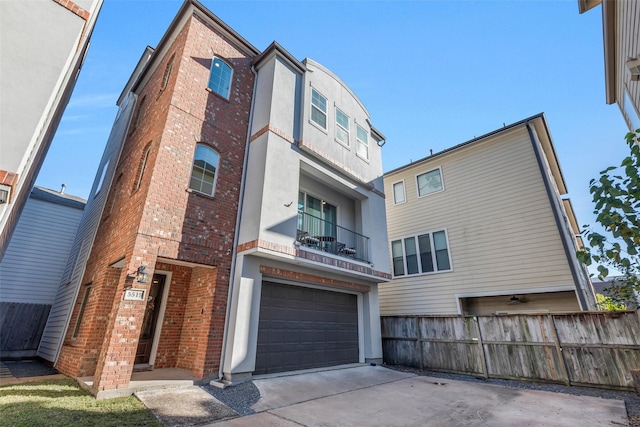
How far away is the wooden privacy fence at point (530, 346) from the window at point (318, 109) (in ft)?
24.1

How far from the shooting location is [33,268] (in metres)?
11.7

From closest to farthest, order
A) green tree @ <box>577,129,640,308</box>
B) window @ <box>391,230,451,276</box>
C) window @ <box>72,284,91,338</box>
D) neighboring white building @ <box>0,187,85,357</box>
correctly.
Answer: green tree @ <box>577,129,640,308</box> < window @ <box>72,284,91,338</box> < neighboring white building @ <box>0,187,85,357</box> < window @ <box>391,230,451,276</box>

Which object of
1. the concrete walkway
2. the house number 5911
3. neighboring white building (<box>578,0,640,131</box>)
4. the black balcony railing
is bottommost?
the concrete walkway

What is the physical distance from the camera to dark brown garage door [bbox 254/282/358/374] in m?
7.20

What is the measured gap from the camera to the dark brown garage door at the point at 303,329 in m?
7.20

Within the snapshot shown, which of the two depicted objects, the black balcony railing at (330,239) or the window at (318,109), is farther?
the window at (318,109)

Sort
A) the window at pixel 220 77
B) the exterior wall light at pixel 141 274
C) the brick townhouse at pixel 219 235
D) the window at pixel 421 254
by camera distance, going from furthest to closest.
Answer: the window at pixel 421 254 < the window at pixel 220 77 < the brick townhouse at pixel 219 235 < the exterior wall light at pixel 141 274

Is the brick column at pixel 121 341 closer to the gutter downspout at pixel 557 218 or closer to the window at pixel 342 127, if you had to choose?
the window at pixel 342 127

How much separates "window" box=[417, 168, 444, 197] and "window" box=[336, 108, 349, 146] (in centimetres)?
510

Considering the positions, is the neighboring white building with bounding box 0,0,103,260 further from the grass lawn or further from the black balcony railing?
the black balcony railing

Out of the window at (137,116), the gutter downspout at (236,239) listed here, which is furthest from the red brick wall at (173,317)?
the window at (137,116)

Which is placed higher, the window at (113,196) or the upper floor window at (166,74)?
the upper floor window at (166,74)

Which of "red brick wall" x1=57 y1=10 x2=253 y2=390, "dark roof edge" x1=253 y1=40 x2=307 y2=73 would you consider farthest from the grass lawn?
"dark roof edge" x1=253 y1=40 x2=307 y2=73

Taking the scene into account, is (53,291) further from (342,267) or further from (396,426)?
(396,426)
